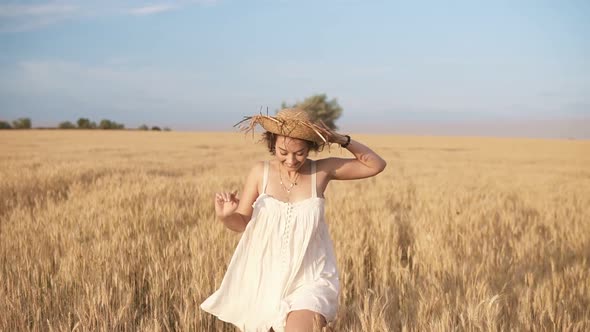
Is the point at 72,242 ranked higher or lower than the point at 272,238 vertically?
lower

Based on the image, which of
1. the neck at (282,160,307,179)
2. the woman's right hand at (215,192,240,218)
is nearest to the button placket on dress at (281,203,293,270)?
the neck at (282,160,307,179)

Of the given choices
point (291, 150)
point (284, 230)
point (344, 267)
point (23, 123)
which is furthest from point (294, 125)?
point (23, 123)

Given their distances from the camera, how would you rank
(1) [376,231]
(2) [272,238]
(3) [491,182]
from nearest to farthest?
(2) [272,238] < (1) [376,231] < (3) [491,182]

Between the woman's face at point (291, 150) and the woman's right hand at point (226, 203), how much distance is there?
12.5 inches

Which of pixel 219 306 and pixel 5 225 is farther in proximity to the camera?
pixel 5 225

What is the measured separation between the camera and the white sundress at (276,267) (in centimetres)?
267

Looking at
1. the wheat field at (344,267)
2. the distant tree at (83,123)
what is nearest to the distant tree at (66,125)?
the distant tree at (83,123)

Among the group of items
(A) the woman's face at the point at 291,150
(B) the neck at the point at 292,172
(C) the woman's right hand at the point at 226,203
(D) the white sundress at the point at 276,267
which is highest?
(A) the woman's face at the point at 291,150

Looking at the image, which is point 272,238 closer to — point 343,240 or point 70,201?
point 343,240

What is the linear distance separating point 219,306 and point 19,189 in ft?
21.9

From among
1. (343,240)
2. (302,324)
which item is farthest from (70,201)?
(302,324)

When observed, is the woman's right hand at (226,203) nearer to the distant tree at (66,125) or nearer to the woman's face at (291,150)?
the woman's face at (291,150)

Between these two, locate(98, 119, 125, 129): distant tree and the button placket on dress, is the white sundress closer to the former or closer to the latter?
the button placket on dress

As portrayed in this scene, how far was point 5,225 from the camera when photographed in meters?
5.36
